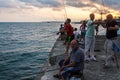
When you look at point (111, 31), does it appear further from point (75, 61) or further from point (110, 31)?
point (75, 61)

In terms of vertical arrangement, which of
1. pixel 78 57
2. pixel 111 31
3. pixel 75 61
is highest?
pixel 111 31

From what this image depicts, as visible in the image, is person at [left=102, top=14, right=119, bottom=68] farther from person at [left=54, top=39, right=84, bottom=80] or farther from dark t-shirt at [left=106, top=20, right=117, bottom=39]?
person at [left=54, top=39, right=84, bottom=80]

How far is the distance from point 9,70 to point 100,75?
9.10m

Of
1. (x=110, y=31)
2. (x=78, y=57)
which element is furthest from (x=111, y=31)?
(x=78, y=57)

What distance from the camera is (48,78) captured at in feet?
32.2

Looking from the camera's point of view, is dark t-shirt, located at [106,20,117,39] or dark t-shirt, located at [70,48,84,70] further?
dark t-shirt, located at [106,20,117,39]

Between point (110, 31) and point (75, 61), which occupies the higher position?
point (110, 31)

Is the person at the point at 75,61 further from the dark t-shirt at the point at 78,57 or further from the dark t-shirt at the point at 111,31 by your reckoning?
the dark t-shirt at the point at 111,31

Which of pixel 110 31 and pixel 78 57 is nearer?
pixel 78 57

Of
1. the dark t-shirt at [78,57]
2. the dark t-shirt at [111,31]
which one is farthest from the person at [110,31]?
the dark t-shirt at [78,57]

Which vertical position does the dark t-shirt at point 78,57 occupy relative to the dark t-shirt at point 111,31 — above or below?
below

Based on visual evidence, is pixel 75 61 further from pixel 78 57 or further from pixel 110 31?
pixel 110 31

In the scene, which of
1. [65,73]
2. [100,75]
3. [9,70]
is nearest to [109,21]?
[100,75]

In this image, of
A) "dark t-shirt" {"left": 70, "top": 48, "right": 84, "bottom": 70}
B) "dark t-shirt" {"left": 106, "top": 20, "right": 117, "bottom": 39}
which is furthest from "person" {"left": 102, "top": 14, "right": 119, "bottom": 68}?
"dark t-shirt" {"left": 70, "top": 48, "right": 84, "bottom": 70}
